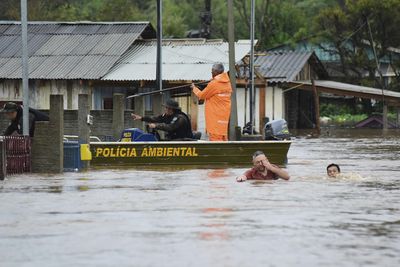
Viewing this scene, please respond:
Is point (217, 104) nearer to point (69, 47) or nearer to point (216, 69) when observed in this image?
point (216, 69)

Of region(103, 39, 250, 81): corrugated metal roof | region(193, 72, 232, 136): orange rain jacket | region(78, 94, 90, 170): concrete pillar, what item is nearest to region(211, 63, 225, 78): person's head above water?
region(193, 72, 232, 136): orange rain jacket

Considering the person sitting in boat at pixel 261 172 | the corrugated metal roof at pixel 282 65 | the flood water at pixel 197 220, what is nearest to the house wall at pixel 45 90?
the corrugated metal roof at pixel 282 65

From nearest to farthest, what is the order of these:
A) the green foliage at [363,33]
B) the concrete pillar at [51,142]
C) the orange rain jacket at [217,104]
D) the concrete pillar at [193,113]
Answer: the concrete pillar at [51,142], the orange rain jacket at [217,104], the concrete pillar at [193,113], the green foliage at [363,33]

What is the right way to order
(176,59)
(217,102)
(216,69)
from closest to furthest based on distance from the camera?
(216,69) → (217,102) → (176,59)

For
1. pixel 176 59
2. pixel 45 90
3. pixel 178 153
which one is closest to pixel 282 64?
pixel 176 59

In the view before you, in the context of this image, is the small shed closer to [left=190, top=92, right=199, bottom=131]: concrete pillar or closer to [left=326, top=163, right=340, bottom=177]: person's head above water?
[left=190, top=92, right=199, bottom=131]: concrete pillar

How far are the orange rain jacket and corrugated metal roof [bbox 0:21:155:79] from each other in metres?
19.4

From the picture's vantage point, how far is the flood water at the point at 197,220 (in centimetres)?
1073

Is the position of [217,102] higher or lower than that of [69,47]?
lower

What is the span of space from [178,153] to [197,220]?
964 cm

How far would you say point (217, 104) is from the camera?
939 inches

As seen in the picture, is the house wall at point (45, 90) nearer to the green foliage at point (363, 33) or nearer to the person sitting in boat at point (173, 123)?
the person sitting in boat at point (173, 123)

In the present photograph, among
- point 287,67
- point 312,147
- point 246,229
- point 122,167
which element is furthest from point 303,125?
point 246,229

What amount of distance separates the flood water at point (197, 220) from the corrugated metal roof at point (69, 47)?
22.5 m
